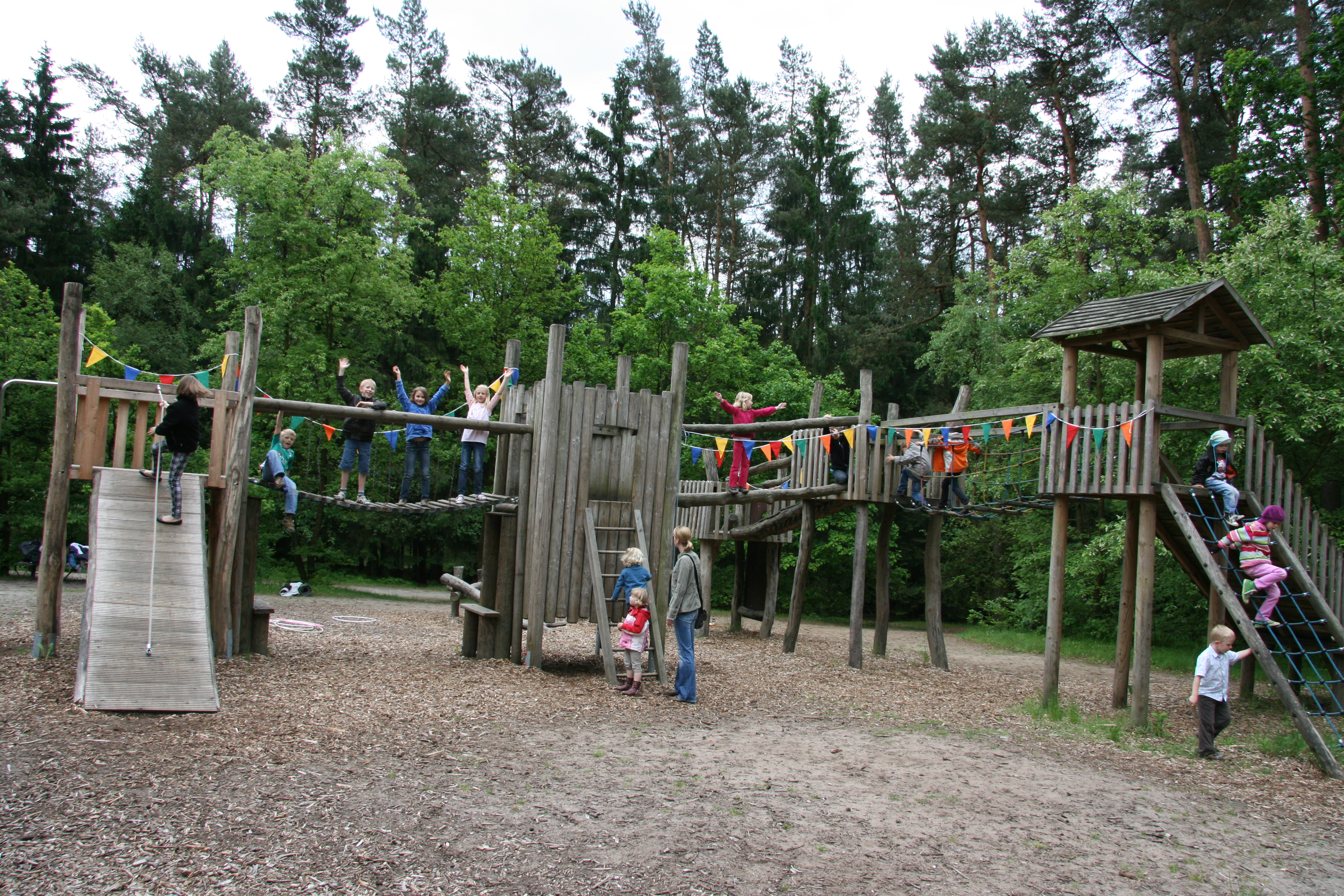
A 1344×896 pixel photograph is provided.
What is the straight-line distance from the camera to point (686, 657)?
9344mm

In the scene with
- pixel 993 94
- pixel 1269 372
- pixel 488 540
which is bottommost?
pixel 488 540

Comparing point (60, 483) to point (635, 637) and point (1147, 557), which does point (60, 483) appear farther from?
point (1147, 557)

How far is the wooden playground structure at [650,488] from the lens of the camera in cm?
944

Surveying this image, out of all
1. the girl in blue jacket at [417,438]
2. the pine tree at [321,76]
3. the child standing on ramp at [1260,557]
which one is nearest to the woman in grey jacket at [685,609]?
the girl in blue jacket at [417,438]

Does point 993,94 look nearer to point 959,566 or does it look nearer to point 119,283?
point 959,566

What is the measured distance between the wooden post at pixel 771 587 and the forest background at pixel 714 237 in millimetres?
5765

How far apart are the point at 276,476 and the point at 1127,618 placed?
10.5 meters

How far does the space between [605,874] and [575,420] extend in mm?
6744

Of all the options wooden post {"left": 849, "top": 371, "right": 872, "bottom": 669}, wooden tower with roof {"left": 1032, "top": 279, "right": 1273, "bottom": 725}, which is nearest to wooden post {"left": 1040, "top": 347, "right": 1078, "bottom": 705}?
wooden tower with roof {"left": 1032, "top": 279, "right": 1273, "bottom": 725}

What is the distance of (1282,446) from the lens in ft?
54.9

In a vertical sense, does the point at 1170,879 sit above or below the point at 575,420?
below

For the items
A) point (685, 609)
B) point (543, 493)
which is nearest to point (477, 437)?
point (543, 493)

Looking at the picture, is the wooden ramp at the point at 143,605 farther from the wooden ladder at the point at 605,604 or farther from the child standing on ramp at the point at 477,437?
the wooden ladder at the point at 605,604

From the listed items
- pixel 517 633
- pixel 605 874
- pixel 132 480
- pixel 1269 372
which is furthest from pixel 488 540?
pixel 1269 372
